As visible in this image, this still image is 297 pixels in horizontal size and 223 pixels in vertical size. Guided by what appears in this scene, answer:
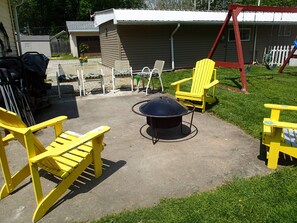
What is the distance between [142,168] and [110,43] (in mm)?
10519

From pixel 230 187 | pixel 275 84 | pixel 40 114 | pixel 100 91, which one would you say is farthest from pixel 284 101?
pixel 40 114

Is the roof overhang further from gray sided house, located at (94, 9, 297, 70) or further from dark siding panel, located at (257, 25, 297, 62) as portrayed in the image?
dark siding panel, located at (257, 25, 297, 62)

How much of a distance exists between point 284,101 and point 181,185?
15.4ft

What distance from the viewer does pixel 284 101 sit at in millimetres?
6129

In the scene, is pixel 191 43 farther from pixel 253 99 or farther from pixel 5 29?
pixel 5 29

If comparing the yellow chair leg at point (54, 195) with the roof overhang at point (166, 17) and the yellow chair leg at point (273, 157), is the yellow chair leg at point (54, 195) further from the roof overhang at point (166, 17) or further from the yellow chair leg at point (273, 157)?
the roof overhang at point (166, 17)

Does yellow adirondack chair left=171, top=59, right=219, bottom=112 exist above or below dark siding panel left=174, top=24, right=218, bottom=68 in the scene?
below

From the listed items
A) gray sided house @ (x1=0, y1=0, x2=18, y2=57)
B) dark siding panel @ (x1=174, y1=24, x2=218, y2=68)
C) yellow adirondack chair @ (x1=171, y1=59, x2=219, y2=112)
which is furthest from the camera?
dark siding panel @ (x1=174, y1=24, x2=218, y2=68)

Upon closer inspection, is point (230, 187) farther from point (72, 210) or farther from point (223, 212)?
point (72, 210)

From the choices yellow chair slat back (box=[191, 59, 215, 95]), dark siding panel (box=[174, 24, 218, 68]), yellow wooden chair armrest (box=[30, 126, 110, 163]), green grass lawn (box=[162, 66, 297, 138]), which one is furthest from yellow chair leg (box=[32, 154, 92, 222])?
dark siding panel (box=[174, 24, 218, 68])

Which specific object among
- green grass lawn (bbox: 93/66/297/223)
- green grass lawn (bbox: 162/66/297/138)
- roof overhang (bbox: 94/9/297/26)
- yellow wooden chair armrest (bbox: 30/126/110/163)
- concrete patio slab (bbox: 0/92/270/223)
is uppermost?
roof overhang (bbox: 94/9/297/26)

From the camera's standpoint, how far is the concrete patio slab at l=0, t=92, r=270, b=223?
2508 millimetres

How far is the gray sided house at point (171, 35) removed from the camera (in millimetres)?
10828

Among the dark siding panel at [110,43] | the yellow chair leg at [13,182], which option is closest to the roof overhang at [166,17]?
the dark siding panel at [110,43]
